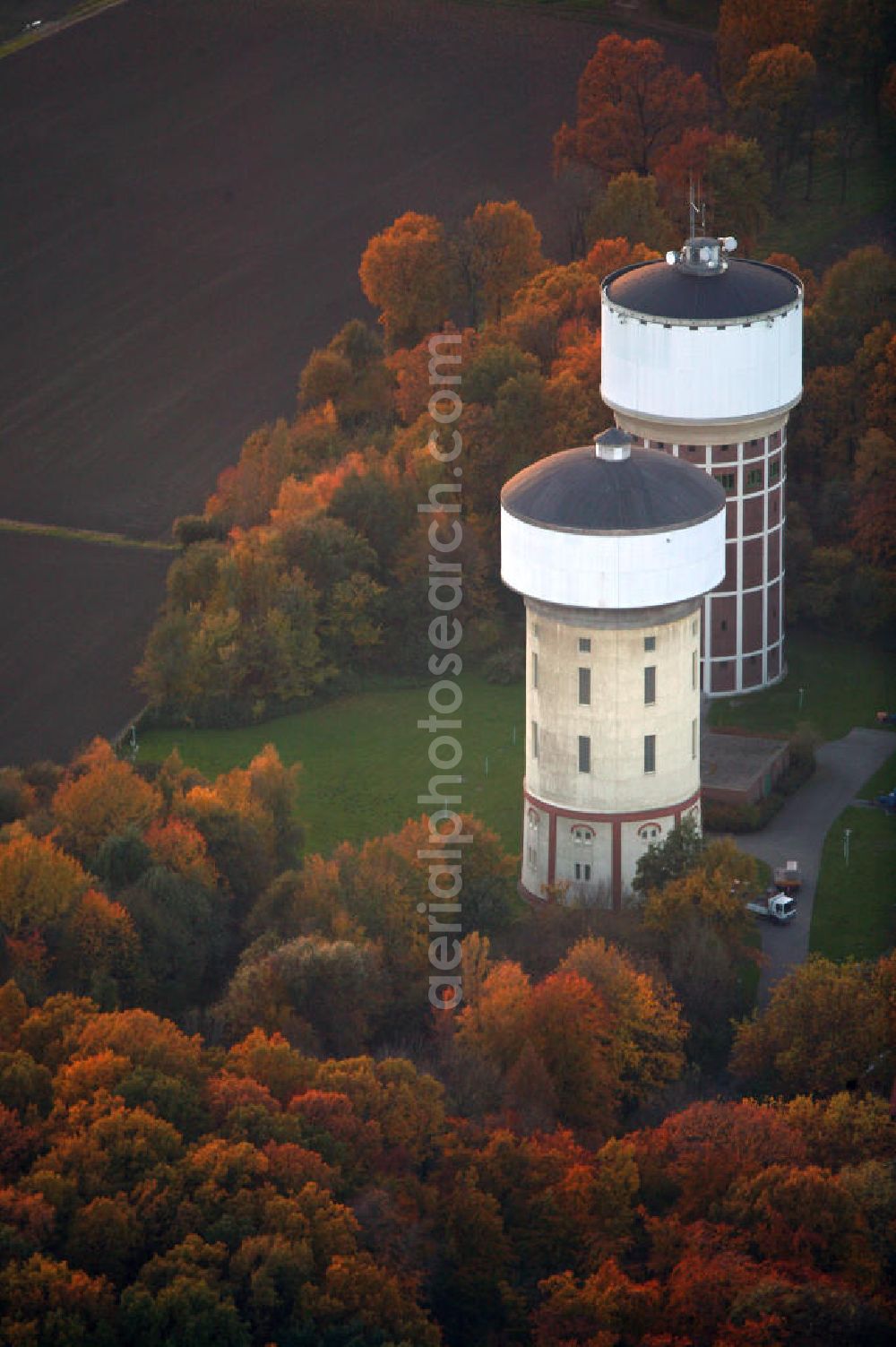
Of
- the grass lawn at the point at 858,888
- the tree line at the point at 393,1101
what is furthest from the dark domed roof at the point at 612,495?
the grass lawn at the point at 858,888

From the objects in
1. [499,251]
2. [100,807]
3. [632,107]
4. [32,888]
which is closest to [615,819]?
[100,807]

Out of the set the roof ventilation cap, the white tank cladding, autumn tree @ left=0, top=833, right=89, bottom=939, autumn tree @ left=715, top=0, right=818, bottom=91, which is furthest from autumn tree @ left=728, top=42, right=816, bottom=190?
autumn tree @ left=0, top=833, right=89, bottom=939

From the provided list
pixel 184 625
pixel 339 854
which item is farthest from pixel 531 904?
pixel 184 625

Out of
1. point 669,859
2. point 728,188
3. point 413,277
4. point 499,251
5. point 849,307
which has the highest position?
point 849,307

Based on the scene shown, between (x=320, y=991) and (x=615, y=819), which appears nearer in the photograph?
(x=320, y=991)

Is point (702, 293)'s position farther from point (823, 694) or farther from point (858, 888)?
point (858, 888)
